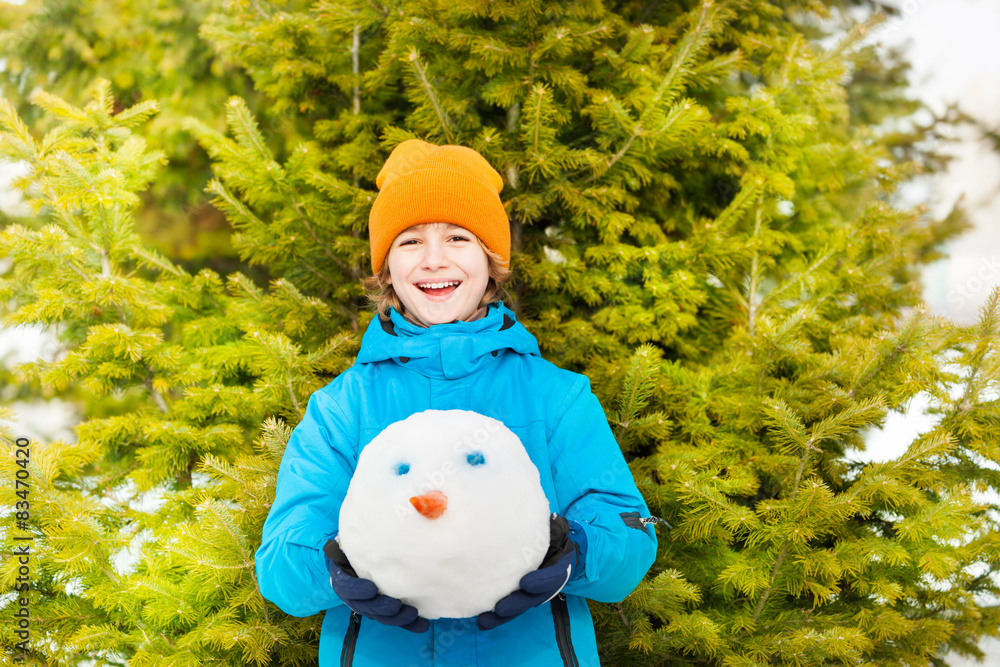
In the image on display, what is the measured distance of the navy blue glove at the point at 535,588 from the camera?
1179 millimetres

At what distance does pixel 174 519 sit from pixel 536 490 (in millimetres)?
1682

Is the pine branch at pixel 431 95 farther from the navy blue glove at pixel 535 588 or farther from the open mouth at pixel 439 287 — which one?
the navy blue glove at pixel 535 588

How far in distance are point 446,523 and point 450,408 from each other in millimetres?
496

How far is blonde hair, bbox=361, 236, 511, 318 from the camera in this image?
1.84 meters

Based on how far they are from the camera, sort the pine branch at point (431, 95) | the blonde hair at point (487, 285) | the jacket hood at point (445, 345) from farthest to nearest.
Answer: the pine branch at point (431, 95), the blonde hair at point (487, 285), the jacket hood at point (445, 345)

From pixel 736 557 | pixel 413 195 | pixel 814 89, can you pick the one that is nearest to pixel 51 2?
pixel 413 195

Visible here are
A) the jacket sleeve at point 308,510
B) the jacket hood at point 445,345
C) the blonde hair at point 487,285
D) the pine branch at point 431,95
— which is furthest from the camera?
the pine branch at point 431,95

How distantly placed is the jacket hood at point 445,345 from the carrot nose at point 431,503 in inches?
19.7

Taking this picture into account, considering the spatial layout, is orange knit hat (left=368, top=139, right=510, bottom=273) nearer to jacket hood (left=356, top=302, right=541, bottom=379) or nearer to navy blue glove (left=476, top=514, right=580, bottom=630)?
jacket hood (left=356, top=302, right=541, bottom=379)

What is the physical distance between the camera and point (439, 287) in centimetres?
173

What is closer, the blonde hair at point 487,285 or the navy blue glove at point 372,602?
the navy blue glove at point 372,602

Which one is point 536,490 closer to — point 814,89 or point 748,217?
point 748,217

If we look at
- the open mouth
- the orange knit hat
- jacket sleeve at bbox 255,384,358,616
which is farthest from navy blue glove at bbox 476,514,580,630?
the orange knit hat

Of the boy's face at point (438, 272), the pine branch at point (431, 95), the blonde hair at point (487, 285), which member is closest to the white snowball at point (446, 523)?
the boy's face at point (438, 272)
